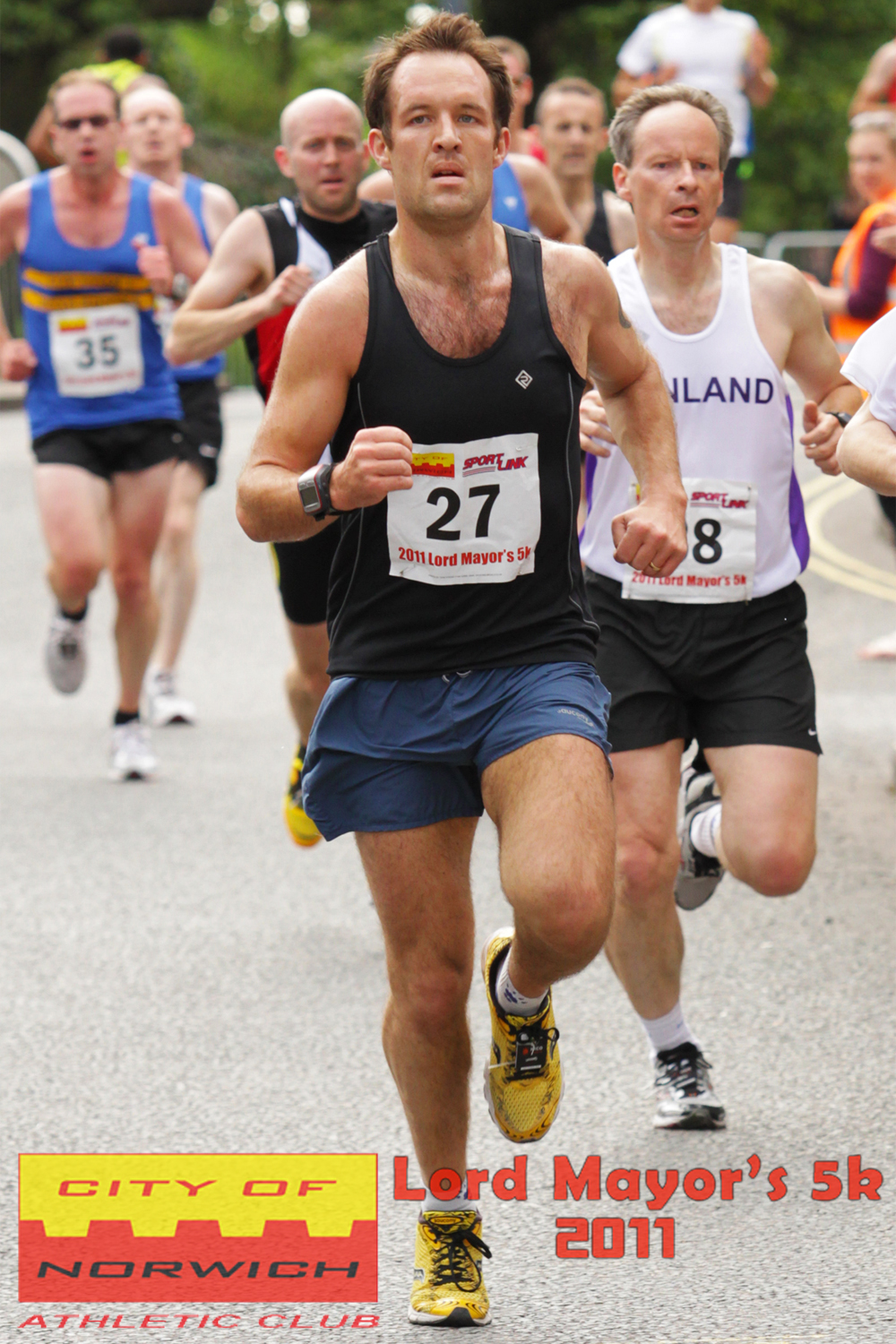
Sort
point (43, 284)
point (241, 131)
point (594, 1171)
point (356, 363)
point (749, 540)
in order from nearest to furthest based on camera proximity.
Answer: point (356, 363)
point (594, 1171)
point (749, 540)
point (43, 284)
point (241, 131)

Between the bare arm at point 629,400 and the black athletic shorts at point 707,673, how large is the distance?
0.83 m

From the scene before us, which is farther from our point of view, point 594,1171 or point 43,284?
point 43,284

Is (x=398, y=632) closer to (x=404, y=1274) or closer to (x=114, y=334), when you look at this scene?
(x=404, y=1274)

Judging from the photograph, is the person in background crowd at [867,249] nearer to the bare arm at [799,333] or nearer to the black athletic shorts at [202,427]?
the black athletic shorts at [202,427]

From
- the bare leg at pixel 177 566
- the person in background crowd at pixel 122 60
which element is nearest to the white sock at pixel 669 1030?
the bare leg at pixel 177 566

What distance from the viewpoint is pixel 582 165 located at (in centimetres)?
871

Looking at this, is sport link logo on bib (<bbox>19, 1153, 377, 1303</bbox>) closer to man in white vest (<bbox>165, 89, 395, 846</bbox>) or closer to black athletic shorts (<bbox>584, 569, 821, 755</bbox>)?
black athletic shorts (<bbox>584, 569, 821, 755</bbox>)

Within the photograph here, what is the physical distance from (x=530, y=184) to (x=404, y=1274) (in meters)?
4.72

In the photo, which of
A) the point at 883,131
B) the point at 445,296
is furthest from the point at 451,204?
the point at 883,131

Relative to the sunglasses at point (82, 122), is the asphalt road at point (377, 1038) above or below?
below

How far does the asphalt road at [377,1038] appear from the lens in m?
3.79

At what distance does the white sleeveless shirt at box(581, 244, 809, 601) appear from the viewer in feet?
15.4

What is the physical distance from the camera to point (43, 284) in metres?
8.12

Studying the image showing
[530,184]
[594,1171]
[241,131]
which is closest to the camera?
[594,1171]
